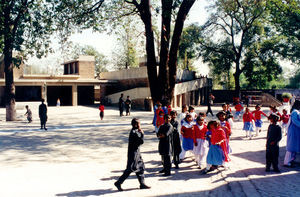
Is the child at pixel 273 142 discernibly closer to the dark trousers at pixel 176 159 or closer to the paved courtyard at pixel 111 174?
the paved courtyard at pixel 111 174

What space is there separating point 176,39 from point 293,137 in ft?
26.2

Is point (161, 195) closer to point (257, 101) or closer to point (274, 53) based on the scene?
point (257, 101)

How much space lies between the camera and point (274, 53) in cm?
3319

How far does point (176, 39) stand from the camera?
14.1 meters

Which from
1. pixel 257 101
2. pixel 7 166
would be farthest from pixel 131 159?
pixel 257 101

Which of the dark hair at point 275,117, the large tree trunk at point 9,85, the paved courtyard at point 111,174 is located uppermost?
the large tree trunk at point 9,85

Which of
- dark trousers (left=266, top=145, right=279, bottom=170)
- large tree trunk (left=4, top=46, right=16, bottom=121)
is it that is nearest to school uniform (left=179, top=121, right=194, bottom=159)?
dark trousers (left=266, top=145, right=279, bottom=170)

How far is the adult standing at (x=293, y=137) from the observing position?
7.60 m

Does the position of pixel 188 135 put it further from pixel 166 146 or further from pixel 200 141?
pixel 166 146

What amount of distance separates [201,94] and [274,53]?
10.1 meters

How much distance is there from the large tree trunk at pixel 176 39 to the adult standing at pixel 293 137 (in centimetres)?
721

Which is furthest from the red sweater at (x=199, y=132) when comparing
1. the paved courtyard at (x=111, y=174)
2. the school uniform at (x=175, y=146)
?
the paved courtyard at (x=111, y=174)

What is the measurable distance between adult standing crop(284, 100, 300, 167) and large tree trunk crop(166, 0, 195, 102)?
7208 millimetres

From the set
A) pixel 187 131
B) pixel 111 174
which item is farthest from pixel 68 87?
pixel 111 174
